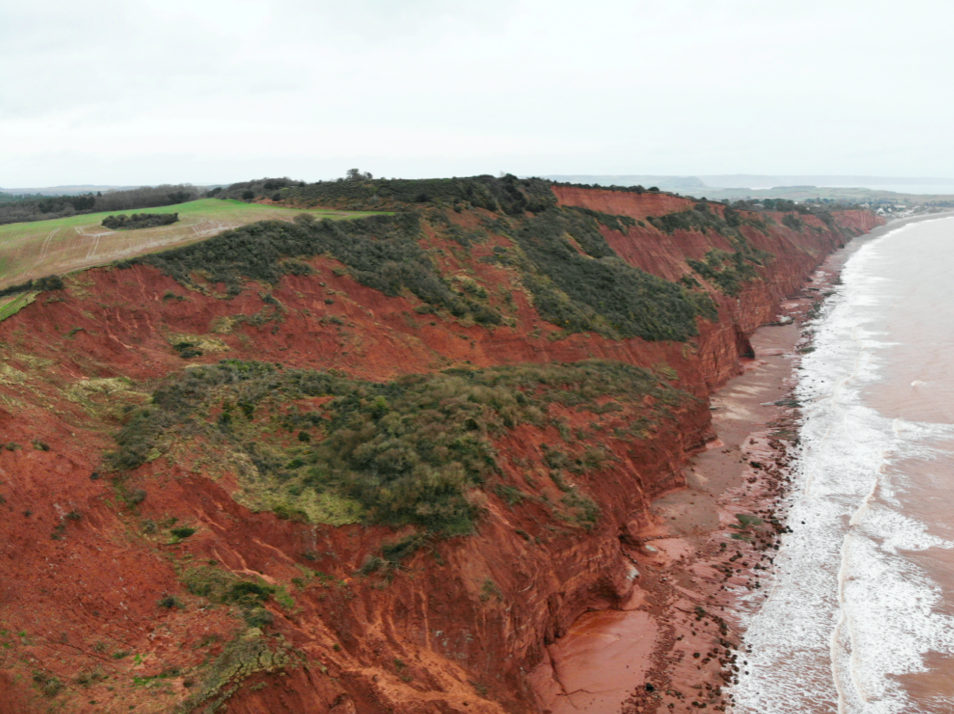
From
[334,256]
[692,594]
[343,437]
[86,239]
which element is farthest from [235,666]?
[86,239]

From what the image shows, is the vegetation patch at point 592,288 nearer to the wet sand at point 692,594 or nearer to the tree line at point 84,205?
the wet sand at point 692,594

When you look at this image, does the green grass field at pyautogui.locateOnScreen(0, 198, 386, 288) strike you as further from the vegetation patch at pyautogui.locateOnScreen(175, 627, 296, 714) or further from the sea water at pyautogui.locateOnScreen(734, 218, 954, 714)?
the sea water at pyautogui.locateOnScreen(734, 218, 954, 714)

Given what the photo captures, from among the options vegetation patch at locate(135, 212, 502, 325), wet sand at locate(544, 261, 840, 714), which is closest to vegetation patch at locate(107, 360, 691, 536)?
wet sand at locate(544, 261, 840, 714)

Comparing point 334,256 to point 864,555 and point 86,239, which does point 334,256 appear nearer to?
point 86,239

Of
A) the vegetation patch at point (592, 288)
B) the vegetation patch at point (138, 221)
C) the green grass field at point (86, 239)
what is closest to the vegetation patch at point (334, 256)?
the green grass field at point (86, 239)

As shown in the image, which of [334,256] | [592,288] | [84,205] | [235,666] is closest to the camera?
[235,666]

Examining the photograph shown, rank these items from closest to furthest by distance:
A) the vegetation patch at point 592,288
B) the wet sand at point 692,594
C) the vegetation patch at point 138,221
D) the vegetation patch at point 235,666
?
1. the vegetation patch at point 235,666
2. the wet sand at point 692,594
3. the vegetation patch at point 138,221
4. the vegetation patch at point 592,288
